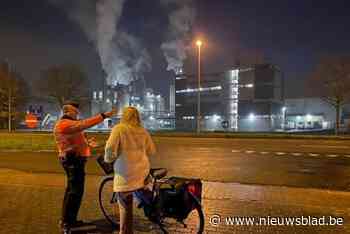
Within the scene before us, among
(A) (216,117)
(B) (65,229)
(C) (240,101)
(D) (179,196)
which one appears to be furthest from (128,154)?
(A) (216,117)

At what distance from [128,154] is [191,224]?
155cm

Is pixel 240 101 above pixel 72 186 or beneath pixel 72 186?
above

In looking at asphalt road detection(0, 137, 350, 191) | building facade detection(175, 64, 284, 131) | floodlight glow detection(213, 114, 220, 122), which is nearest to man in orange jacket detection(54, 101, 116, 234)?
asphalt road detection(0, 137, 350, 191)

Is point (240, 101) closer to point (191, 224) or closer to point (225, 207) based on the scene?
point (225, 207)

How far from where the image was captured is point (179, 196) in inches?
182

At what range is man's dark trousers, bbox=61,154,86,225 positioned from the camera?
524 cm

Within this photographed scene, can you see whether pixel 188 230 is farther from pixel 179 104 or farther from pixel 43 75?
pixel 179 104

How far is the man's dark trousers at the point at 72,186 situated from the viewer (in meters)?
5.24

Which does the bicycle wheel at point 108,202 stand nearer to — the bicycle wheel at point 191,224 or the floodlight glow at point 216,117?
the bicycle wheel at point 191,224

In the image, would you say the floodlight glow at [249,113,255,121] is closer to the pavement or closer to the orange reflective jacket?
the pavement

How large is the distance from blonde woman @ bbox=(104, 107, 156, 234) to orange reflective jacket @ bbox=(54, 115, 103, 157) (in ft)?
2.53

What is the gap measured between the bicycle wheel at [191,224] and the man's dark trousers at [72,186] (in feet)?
4.87

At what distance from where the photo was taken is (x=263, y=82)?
7150cm

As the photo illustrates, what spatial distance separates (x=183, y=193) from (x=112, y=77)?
8415 centimetres
